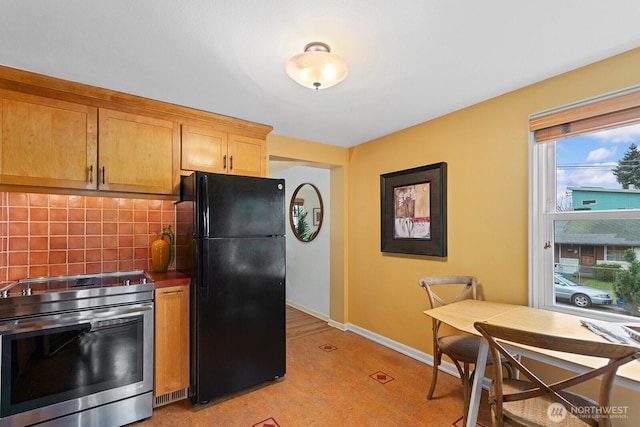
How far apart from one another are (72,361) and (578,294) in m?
3.29

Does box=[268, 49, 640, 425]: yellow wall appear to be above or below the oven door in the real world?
above

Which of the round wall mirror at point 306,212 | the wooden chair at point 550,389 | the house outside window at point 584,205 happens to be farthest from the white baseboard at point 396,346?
the round wall mirror at point 306,212

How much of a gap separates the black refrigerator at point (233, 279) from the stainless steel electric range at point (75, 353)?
1.20 feet

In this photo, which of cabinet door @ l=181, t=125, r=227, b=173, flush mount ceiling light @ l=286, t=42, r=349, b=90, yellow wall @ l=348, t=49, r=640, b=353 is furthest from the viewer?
cabinet door @ l=181, t=125, r=227, b=173

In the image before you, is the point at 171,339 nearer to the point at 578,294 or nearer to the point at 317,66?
the point at 317,66

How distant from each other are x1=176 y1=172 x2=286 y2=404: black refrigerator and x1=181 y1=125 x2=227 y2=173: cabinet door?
0.23m

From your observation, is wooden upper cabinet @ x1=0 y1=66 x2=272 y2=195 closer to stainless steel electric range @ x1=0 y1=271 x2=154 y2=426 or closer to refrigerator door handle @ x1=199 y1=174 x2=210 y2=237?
refrigerator door handle @ x1=199 y1=174 x2=210 y2=237

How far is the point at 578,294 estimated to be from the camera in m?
2.01

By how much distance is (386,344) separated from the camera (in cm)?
325

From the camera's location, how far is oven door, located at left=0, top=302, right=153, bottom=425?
171 centimetres

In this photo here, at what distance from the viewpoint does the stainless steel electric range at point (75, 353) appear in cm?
172

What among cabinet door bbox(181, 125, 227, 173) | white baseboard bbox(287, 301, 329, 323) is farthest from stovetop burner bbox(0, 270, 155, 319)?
white baseboard bbox(287, 301, 329, 323)

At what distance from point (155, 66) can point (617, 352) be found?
2.63 meters

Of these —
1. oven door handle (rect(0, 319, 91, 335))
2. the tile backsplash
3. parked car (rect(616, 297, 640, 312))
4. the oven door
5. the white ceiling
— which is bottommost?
the oven door
